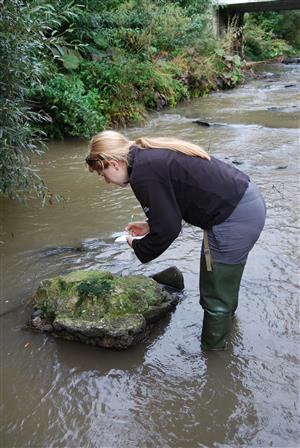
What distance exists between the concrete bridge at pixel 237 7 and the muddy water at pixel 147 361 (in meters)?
16.8

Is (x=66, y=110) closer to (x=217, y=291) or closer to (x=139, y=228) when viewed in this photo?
(x=139, y=228)

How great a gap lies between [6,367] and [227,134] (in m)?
7.36

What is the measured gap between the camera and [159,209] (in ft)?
8.41

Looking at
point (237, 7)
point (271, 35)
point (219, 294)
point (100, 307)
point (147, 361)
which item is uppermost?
point (237, 7)

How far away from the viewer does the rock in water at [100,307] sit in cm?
325

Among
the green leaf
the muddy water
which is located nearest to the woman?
the muddy water

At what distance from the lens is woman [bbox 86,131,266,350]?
256cm

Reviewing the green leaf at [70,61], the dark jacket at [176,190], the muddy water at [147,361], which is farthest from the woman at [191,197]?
the green leaf at [70,61]

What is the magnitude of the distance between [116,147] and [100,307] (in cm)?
128

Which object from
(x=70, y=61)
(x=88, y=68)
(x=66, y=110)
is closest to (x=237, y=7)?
(x=88, y=68)

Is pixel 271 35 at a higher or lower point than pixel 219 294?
lower

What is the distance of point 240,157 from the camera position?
791 cm

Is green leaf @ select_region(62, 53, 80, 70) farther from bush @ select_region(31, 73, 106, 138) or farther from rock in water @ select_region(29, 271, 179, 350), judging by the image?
rock in water @ select_region(29, 271, 179, 350)

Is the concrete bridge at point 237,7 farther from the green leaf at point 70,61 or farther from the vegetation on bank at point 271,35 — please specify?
the green leaf at point 70,61
